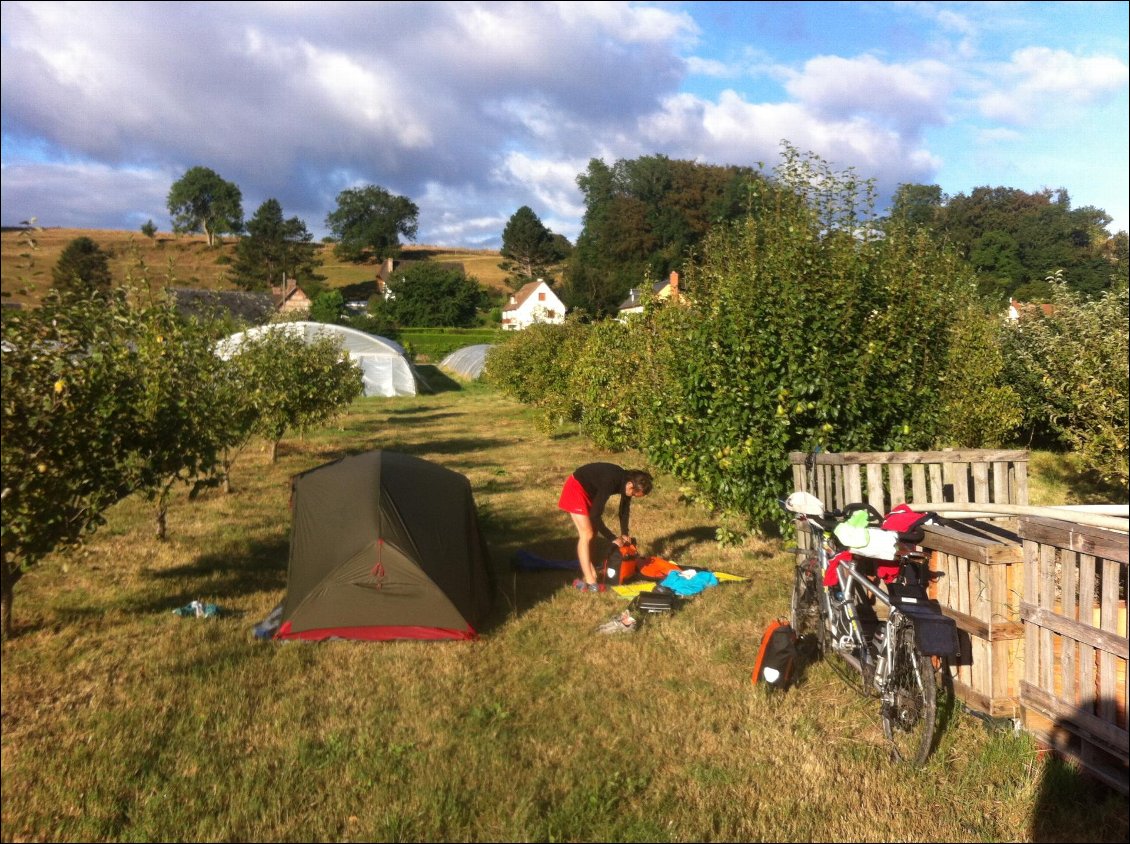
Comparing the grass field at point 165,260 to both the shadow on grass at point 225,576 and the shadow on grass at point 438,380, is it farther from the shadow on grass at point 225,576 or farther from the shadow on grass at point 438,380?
the shadow on grass at point 438,380

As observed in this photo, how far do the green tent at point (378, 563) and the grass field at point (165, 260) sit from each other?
2.77m

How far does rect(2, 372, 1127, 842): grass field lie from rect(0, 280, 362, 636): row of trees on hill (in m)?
1.11

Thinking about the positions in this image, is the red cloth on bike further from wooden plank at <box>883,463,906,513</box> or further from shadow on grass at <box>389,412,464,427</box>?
shadow on grass at <box>389,412,464,427</box>

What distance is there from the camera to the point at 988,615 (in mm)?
4816

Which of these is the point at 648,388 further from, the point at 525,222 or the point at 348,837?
the point at 525,222

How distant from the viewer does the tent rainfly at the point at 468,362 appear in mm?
48469

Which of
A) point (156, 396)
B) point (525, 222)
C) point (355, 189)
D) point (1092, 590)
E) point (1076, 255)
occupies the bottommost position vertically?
point (1092, 590)

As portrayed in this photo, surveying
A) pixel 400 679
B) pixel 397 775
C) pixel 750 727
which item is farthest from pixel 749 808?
pixel 400 679

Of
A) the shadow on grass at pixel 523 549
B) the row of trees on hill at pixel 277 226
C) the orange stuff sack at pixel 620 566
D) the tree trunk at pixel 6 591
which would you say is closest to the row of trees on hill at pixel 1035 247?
the shadow on grass at pixel 523 549

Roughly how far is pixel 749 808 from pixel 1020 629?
6.34 feet

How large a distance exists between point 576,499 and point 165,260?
6685 millimetres

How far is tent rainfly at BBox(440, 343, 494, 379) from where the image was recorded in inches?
1908

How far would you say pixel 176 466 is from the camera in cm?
761

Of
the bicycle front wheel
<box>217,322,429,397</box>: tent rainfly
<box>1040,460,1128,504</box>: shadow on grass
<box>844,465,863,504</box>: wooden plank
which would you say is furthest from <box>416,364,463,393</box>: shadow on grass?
the bicycle front wheel
